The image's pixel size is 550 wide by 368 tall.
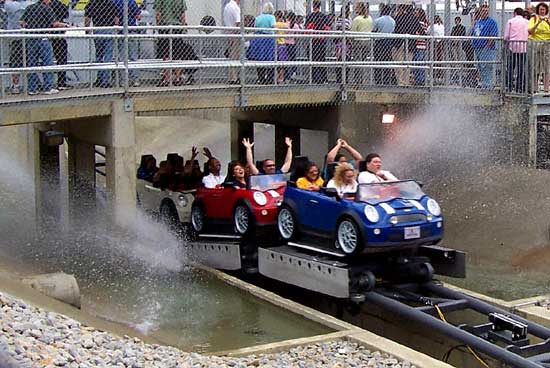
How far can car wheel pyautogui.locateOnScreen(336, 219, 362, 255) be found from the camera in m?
13.5

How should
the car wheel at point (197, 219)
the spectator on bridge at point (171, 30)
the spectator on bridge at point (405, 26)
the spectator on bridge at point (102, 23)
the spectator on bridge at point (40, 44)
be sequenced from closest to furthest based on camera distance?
1. the spectator on bridge at point (40, 44)
2. the spectator on bridge at point (102, 23)
3. the spectator on bridge at point (171, 30)
4. the car wheel at point (197, 219)
5. the spectator on bridge at point (405, 26)

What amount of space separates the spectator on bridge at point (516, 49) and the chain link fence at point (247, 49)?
27mm

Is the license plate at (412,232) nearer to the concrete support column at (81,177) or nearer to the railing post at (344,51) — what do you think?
the railing post at (344,51)

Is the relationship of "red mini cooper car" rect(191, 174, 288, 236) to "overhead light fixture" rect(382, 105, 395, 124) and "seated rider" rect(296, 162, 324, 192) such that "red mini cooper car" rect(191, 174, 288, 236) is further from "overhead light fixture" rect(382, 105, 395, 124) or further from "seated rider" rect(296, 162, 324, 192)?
"overhead light fixture" rect(382, 105, 395, 124)

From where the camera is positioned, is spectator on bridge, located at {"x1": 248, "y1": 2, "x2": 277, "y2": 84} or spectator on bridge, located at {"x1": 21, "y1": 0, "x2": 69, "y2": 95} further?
spectator on bridge, located at {"x1": 248, "y1": 2, "x2": 277, "y2": 84}

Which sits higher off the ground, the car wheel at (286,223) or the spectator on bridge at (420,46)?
the spectator on bridge at (420,46)

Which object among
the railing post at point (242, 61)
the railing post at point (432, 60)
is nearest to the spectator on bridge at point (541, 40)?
the railing post at point (432, 60)

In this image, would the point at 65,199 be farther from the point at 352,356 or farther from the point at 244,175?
the point at 352,356

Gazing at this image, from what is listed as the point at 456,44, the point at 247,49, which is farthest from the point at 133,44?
the point at 456,44

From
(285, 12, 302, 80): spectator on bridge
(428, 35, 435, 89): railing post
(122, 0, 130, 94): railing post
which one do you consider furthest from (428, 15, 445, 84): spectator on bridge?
(122, 0, 130, 94): railing post

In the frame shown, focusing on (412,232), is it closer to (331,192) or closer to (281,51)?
(331,192)

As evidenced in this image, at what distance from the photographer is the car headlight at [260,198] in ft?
51.0

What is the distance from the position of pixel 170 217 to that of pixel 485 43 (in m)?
6.62

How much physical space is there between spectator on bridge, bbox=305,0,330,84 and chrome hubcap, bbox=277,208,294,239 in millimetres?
4140
